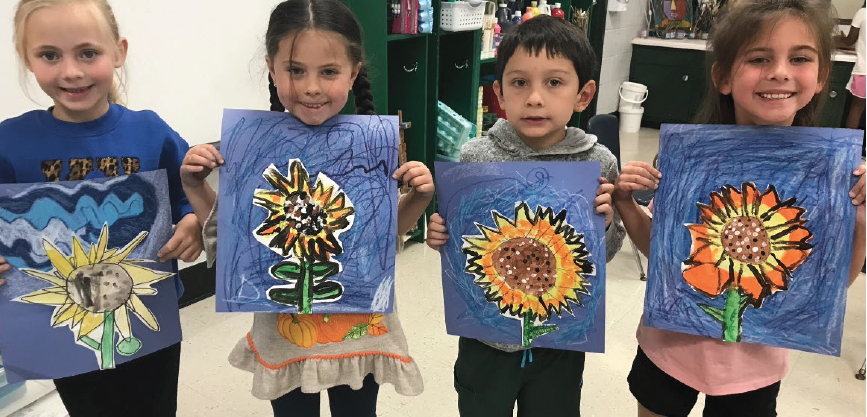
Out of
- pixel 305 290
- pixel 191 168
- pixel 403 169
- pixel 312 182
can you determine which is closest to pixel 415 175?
pixel 403 169

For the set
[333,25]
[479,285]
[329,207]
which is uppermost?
[333,25]

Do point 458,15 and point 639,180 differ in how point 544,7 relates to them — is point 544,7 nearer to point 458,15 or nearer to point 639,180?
point 458,15

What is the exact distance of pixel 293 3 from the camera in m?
1.10

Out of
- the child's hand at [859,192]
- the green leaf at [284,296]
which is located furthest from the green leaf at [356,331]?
the child's hand at [859,192]

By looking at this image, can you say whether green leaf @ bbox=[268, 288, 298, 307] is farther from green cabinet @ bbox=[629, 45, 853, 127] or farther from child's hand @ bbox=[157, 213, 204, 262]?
green cabinet @ bbox=[629, 45, 853, 127]

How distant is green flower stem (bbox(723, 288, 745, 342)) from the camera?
3.65ft

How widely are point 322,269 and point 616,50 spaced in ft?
17.8

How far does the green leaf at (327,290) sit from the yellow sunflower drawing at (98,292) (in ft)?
1.04

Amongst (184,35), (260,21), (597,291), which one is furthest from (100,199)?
(260,21)

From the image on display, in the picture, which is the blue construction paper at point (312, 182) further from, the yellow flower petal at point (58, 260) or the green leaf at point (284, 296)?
the yellow flower petal at point (58, 260)

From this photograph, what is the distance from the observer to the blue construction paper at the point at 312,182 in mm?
1120

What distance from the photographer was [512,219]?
1153 mm

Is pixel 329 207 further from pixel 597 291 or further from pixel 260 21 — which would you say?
pixel 260 21

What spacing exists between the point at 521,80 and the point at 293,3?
0.44 m
